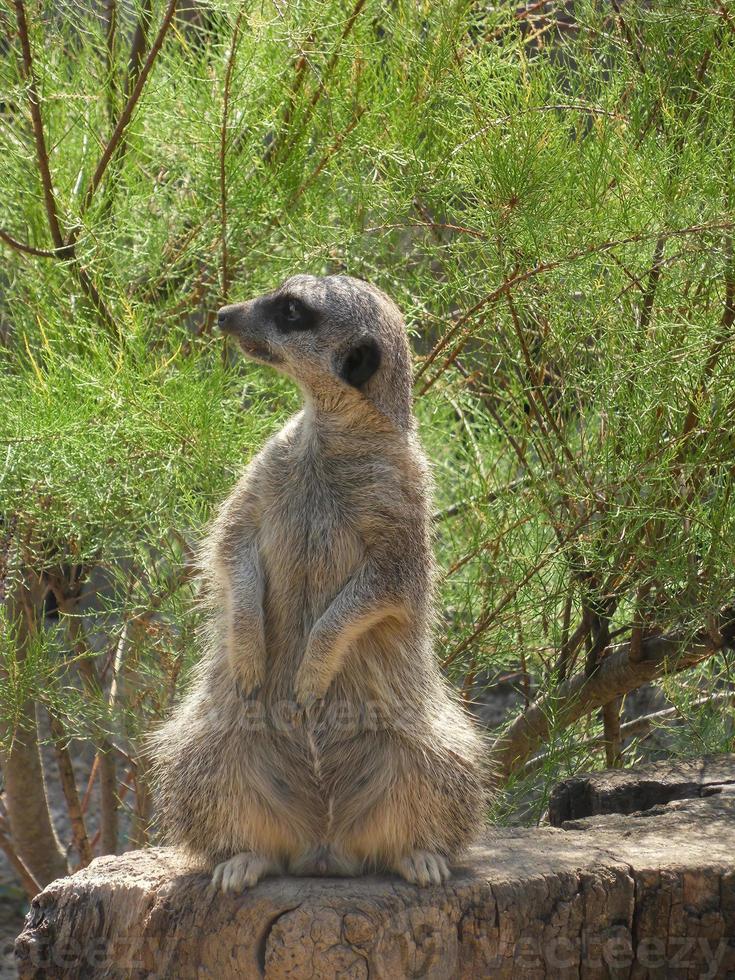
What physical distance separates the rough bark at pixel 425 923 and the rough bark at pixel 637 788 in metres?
0.40

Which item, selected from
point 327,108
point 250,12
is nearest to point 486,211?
point 327,108

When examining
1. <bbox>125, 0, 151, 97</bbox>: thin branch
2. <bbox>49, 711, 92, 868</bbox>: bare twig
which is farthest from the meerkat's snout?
<bbox>49, 711, 92, 868</bbox>: bare twig

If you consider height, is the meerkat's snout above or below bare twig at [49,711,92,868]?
above

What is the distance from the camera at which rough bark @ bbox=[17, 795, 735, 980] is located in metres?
2.12

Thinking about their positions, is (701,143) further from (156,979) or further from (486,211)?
(156,979)

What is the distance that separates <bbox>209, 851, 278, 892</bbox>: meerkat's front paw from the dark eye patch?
1159 mm

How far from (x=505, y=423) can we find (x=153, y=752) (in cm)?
150

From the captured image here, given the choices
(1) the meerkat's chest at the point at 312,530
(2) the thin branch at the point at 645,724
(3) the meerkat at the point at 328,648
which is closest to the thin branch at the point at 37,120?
(3) the meerkat at the point at 328,648

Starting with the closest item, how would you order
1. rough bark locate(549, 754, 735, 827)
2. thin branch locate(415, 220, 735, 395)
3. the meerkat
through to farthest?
the meerkat, rough bark locate(549, 754, 735, 827), thin branch locate(415, 220, 735, 395)

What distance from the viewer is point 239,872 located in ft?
7.53

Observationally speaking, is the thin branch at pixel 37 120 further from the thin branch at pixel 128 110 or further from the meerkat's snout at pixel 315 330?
the meerkat's snout at pixel 315 330

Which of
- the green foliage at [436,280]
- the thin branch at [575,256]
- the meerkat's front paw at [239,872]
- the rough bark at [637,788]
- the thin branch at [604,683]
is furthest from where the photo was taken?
the thin branch at [604,683]

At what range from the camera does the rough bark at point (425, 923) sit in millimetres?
2123

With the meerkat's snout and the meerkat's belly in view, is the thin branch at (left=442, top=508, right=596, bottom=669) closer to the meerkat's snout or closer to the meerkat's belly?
the meerkat's belly
